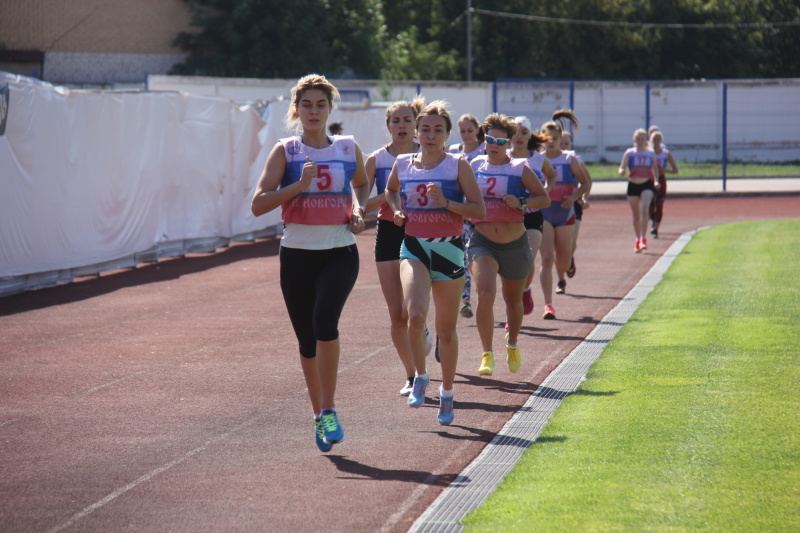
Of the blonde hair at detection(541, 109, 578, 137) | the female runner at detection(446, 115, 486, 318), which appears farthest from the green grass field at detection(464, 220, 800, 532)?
the blonde hair at detection(541, 109, 578, 137)

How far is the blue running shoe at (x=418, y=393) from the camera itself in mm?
6871

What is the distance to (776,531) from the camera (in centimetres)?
448

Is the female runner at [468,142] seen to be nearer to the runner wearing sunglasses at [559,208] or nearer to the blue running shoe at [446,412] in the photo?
the runner wearing sunglasses at [559,208]

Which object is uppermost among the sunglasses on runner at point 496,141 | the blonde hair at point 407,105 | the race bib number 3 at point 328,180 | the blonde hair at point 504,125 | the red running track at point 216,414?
the blonde hair at point 407,105

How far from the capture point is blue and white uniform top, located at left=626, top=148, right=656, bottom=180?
17.8 meters

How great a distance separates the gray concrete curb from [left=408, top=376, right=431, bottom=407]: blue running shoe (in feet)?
1.94

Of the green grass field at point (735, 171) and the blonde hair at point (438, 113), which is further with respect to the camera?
the green grass field at point (735, 171)

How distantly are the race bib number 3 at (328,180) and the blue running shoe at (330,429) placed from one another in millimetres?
1253

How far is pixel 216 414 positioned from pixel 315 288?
1566 millimetres

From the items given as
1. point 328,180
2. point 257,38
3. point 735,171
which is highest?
point 257,38

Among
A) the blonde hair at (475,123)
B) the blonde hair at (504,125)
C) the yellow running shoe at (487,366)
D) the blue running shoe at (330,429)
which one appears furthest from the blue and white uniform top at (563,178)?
the blue running shoe at (330,429)

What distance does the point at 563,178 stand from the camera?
A: 11984 millimetres

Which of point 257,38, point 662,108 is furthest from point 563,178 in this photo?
point 257,38

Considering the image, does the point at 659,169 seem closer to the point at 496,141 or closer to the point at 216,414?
the point at 496,141
